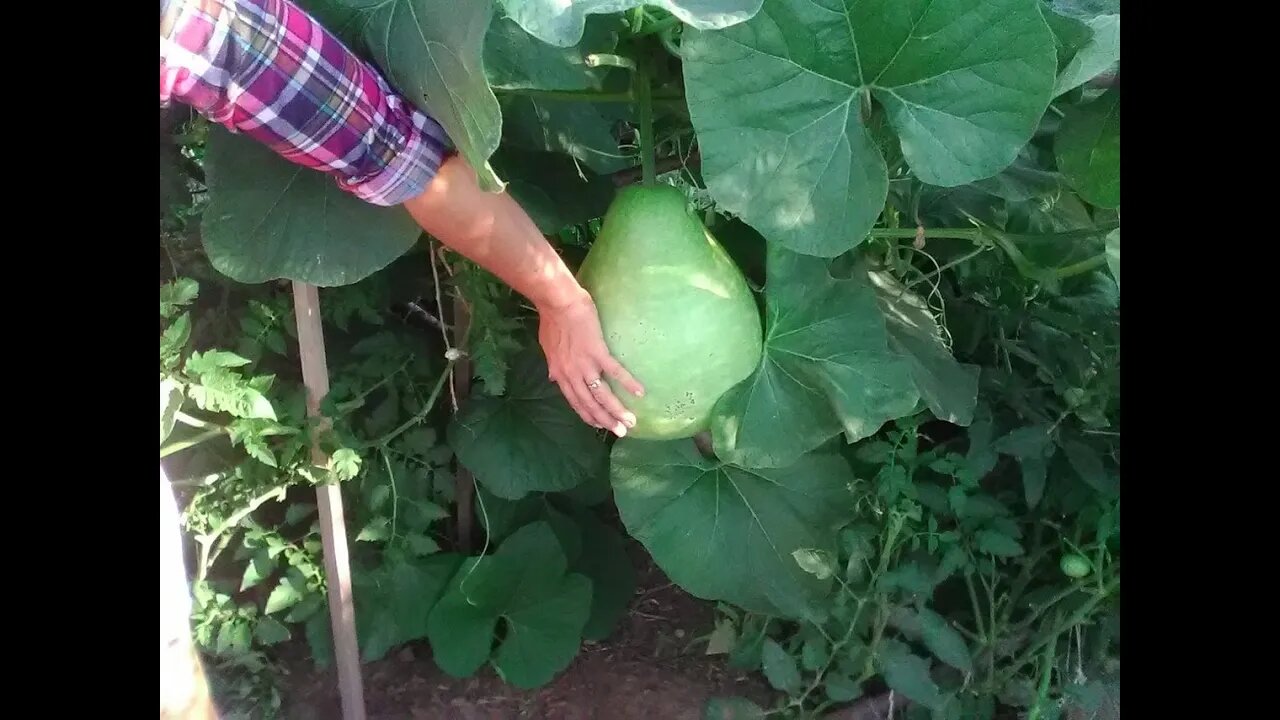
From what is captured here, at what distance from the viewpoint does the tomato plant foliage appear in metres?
0.94

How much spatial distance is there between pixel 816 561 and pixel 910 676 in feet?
0.67

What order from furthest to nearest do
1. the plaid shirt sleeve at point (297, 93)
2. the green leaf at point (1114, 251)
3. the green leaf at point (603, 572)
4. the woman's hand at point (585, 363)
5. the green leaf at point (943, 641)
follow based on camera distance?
the green leaf at point (603, 572)
the green leaf at point (943, 641)
the woman's hand at point (585, 363)
the green leaf at point (1114, 251)
the plaid shirt sleeve at point (297, 93)

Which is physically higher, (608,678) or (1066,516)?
(1066,516)

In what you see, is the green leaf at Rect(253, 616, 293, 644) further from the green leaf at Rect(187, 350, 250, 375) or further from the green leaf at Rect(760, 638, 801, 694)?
the green leaf at Rect(760, 638, 801, 694)

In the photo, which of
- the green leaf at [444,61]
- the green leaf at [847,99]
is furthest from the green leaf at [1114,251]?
the green leaf at [444,61]

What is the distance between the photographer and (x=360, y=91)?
2.72 feet

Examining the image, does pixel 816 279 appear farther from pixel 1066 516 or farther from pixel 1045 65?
pixel 1066 516

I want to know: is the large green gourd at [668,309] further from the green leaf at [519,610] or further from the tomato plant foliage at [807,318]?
the green leaf at [519,610]

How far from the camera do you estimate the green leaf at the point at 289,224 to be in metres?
1.06

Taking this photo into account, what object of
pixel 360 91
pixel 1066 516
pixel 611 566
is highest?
pixel 360 91

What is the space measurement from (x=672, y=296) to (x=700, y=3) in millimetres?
318

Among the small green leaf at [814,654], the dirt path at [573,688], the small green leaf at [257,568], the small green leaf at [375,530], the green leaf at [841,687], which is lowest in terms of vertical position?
the dirt path at [573,688]

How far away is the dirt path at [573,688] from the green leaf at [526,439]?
37 centimetres
